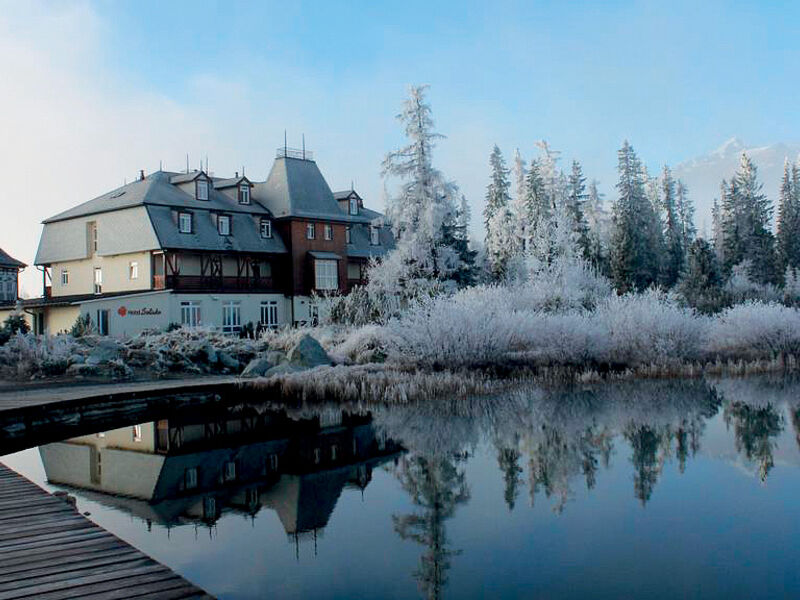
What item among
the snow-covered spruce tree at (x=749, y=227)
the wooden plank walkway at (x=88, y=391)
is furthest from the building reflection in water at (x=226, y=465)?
the snow-covered spruce tree at (x=749, y=227)

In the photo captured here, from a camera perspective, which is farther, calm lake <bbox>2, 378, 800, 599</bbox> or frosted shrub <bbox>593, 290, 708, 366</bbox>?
frosted shrub <bbox>593, 290, 708, 366</bbox>

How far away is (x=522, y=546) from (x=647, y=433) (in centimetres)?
659

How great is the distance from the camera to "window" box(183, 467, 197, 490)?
11.5 metres

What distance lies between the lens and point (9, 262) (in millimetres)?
46062

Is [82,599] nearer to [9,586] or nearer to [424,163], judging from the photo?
[9,586]

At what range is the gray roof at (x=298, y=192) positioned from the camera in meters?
44.9

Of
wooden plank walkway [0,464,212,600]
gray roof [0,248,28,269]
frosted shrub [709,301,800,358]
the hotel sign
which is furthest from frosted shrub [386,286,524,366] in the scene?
gray roof [0,248,28,269]

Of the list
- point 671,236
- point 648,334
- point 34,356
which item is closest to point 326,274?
point 34,356

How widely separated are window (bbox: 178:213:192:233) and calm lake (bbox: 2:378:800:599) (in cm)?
2435

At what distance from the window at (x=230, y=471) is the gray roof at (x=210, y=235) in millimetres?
27526

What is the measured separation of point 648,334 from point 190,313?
24.3m

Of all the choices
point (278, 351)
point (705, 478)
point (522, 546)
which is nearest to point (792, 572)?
point (522, 546)

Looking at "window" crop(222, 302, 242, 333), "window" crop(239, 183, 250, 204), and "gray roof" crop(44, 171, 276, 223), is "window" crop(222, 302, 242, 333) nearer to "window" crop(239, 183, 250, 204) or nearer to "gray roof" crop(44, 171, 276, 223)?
"gray roof" crop(44, 171, 276, 223)

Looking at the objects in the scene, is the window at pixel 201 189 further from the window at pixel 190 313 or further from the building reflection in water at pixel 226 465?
the building reflection in water at pixel 226 465
